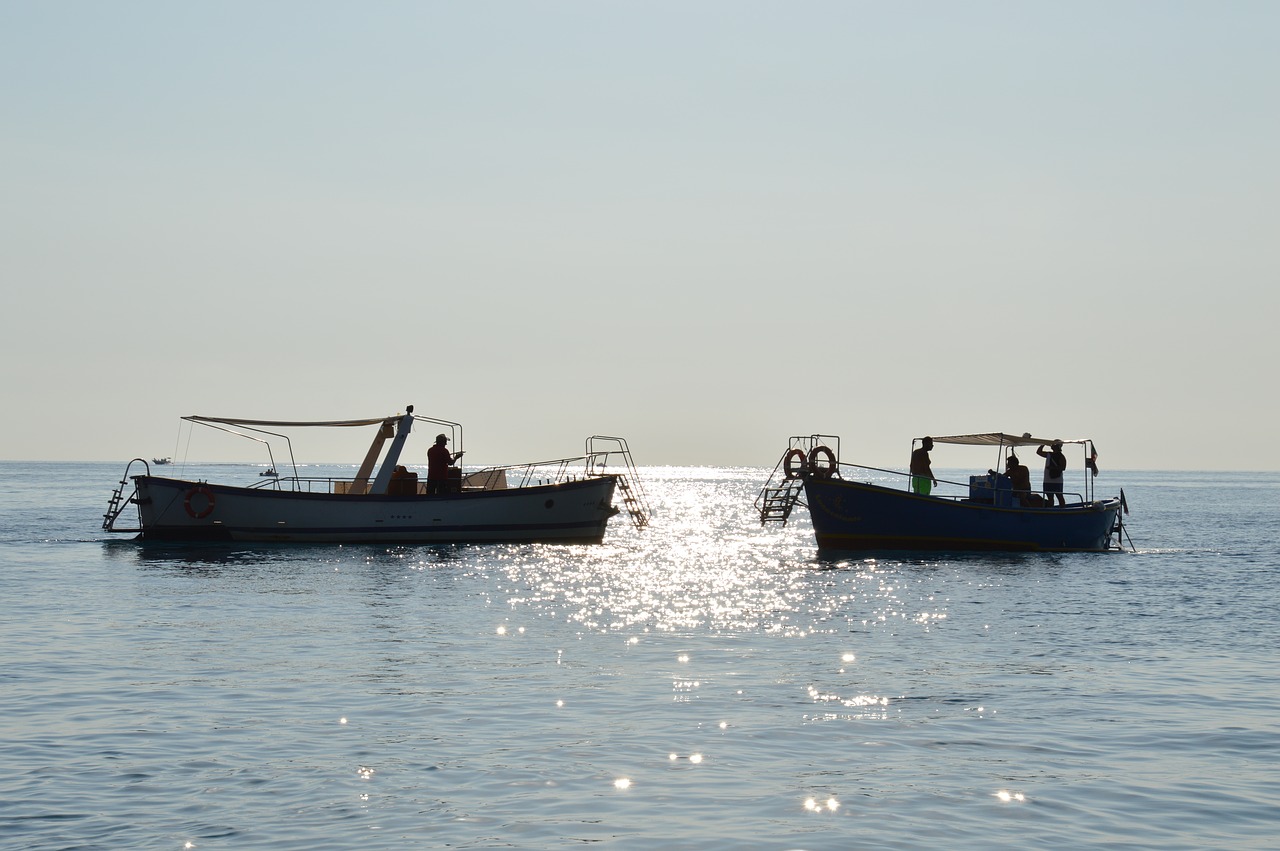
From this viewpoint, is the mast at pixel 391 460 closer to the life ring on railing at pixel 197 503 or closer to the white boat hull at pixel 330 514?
the white boat hull at pixel 330 514

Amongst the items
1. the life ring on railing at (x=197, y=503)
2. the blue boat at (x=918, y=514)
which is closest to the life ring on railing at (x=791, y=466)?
the blue boat at (x=918, y=514)

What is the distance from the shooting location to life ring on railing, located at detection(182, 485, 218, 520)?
38906mm

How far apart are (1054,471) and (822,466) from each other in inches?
302

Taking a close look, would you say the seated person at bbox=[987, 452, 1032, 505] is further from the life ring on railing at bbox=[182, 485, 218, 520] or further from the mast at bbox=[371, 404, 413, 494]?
the life ring on railing at bbox=[182, 485, 218, 520]

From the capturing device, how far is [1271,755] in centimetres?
1212

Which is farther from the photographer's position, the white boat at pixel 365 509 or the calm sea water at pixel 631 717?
the white boat at pixel 365 509

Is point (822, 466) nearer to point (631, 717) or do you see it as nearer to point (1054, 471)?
point (1054, 471)

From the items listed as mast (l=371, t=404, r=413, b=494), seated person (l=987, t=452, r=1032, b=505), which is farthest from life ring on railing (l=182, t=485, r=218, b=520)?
seated person (l=987, t=452, r=1032, b=505)

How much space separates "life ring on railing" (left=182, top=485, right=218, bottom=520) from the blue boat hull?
61.6 feet

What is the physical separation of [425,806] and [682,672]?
7058 millimetres

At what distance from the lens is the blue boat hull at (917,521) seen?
37.1m

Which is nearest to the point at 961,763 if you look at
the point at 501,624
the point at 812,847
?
the point at 812,847

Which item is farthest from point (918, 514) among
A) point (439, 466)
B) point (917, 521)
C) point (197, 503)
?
point (197, 503)

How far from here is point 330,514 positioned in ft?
130
